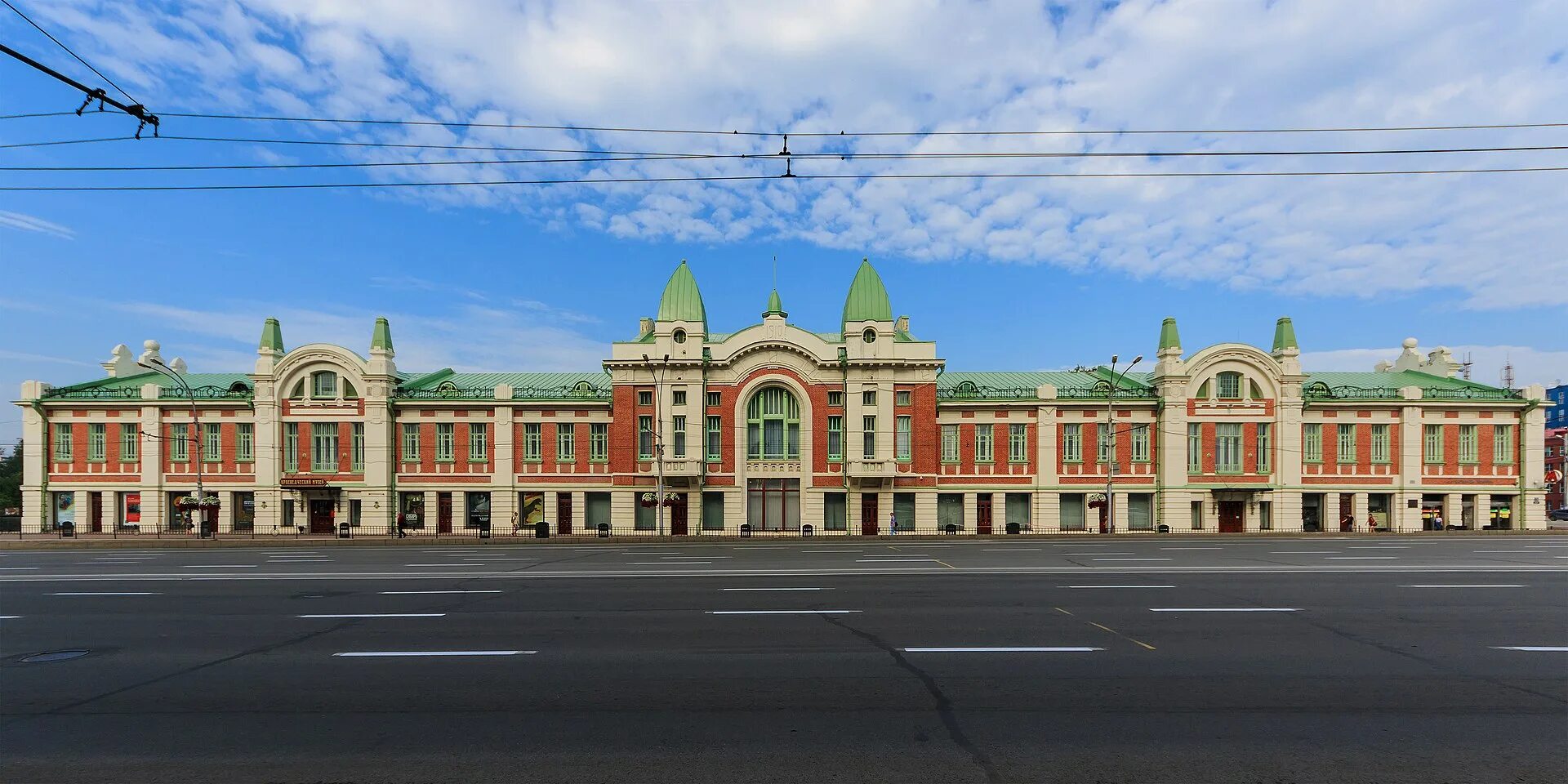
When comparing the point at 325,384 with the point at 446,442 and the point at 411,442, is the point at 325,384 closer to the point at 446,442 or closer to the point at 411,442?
the point at 411,442

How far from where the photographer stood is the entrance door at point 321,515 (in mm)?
43938

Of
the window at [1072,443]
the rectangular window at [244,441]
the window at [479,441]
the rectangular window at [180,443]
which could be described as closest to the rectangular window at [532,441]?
the window at [479,441]

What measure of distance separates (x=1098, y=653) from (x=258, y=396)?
48.5 m

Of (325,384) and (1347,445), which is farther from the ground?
(325,384)

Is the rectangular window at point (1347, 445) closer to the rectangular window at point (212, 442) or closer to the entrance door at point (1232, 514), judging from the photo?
the entrance door at point (1232, 514)

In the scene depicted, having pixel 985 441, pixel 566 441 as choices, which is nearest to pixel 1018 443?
pixel 985 441

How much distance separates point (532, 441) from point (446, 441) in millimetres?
5260

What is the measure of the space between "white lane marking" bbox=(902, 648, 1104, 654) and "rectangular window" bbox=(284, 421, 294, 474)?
45.0 metres

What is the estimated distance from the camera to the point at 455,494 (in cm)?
4419

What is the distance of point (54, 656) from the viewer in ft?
36.2

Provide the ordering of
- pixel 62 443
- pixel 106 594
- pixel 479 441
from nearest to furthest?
pixel 106 594
pixel 62 443
pixel 479 441

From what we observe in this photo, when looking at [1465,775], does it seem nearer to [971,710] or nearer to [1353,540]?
[971,710]

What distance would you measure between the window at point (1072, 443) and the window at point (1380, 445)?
1752 centimetres

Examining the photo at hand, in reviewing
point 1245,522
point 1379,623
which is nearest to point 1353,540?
point 1245,522
